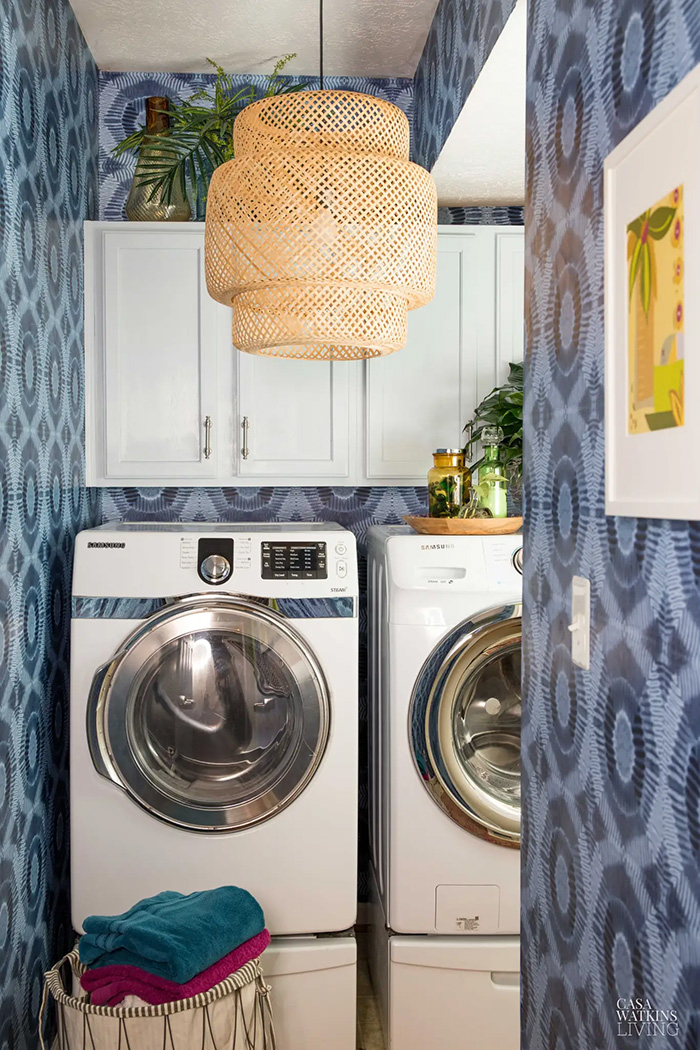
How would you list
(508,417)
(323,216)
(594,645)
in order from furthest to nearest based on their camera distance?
(508,417) < (323,216) < (594,645)

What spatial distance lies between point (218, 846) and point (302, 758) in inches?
12.3

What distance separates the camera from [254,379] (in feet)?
8.74

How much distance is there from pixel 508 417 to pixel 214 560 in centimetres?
94

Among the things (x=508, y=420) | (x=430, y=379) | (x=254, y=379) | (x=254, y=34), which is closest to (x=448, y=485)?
(x=508, y=420)

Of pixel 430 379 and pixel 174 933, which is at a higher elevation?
pixel 430 379

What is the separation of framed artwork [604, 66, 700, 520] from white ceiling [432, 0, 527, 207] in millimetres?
926

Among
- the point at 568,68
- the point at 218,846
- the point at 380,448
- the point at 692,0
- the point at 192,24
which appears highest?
the point at 192,24

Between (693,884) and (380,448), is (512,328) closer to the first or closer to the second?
(380,448)

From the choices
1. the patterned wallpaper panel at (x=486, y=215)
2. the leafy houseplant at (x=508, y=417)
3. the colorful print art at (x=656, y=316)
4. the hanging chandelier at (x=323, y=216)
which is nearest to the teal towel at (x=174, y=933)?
the hanging chandelier at (x=323, y=216)

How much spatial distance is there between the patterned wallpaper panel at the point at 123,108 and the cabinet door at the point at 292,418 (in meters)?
0.83

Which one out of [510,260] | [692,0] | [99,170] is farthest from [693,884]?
[99,170]

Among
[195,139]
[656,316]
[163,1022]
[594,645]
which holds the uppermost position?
[195,139]

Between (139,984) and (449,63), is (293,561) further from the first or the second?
(449,63)

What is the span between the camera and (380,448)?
8.87 feet
